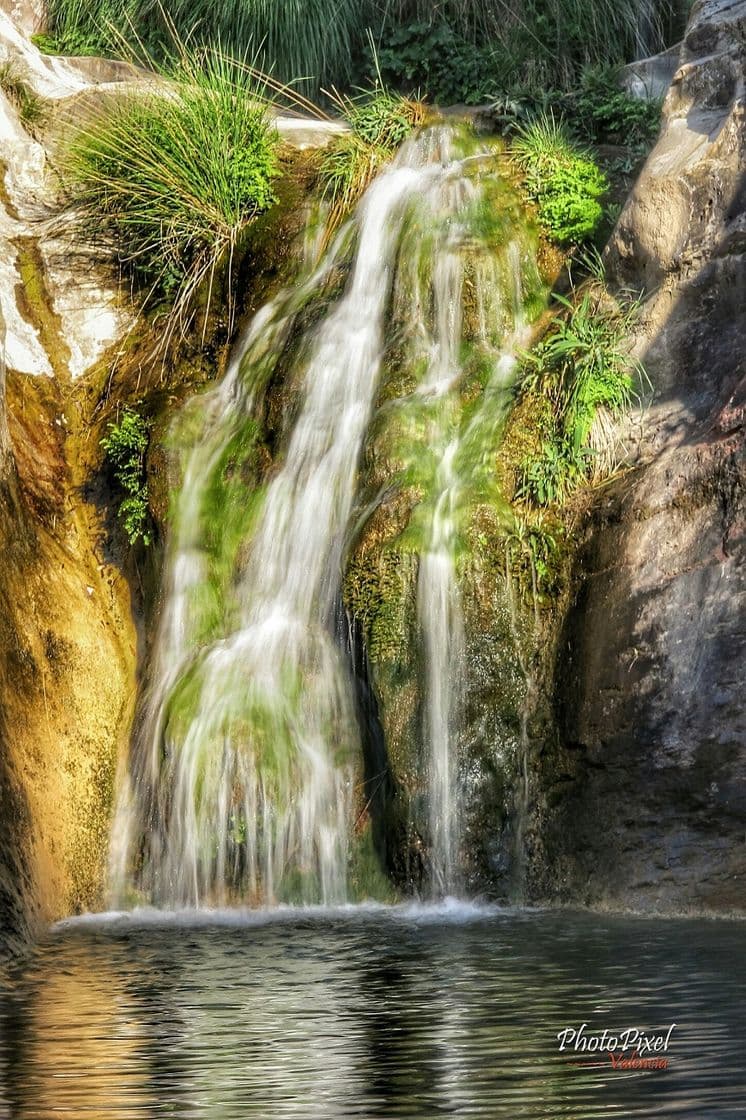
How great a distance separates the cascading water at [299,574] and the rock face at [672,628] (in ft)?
2.07

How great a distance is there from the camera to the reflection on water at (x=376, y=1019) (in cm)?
372

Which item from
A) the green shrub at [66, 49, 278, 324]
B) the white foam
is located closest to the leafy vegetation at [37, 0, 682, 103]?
the green shrub at [66, 49, 278, 324]

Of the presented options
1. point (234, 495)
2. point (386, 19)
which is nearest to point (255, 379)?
point (234, 495)

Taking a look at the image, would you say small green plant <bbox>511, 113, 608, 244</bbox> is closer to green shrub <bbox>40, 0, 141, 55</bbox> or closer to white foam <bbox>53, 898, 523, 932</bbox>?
white foam <bbox>53, 898, 523, 932</bbox>

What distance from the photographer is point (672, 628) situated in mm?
7051

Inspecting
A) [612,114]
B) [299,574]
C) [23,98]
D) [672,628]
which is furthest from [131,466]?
[612,114]

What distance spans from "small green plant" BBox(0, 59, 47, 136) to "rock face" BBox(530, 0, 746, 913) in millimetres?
5102

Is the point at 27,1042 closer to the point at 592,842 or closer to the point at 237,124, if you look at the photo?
the point at 592,842

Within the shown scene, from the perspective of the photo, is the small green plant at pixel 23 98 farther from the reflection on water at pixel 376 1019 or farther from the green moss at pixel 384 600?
the reflection on water at pixel 376 1019

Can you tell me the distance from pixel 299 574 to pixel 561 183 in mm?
3093

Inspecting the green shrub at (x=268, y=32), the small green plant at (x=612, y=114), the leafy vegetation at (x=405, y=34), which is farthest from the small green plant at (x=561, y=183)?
the green shrub at (x=268, y=32)

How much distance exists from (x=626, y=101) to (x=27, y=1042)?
830cm

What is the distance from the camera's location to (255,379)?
952 cm

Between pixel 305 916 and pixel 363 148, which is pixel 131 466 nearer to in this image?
pixel 363 148
